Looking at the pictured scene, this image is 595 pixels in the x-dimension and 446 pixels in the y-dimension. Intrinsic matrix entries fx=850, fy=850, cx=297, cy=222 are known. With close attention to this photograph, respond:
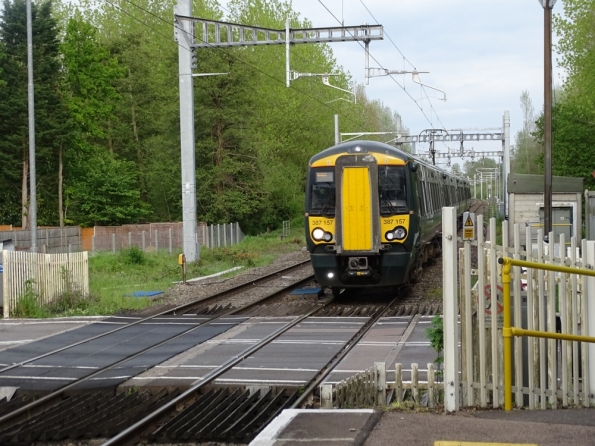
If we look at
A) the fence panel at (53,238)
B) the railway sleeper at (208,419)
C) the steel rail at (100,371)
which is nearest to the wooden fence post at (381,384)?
the railway sleeper at (208,419)

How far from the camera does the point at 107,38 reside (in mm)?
61156

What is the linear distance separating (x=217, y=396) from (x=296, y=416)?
2.85 m

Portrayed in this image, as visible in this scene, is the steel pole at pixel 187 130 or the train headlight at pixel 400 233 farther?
the steel pole at pixel 187 130

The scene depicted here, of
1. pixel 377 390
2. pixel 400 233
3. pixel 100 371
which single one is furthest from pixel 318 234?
pixel 377 390

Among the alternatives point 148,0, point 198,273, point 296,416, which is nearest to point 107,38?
point 148,0

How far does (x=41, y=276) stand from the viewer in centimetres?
1758

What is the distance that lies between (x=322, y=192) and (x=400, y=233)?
5.70ft

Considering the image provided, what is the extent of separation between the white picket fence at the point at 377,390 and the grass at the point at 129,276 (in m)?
9.73

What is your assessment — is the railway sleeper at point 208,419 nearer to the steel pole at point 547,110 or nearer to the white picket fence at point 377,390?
the white picket fence at point 377,390

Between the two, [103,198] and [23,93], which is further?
[103,198]

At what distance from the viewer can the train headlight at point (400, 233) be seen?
1658cm

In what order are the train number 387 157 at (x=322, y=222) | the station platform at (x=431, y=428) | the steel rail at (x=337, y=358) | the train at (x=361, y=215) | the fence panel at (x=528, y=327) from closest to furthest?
the station platform at (x=431, y=428)
the fence panel at (x=528, y=327)
the steel rail at (x=337, y=358)
the train at (x=361, y=215)
the train number 387 157 at (x=322, y=222)

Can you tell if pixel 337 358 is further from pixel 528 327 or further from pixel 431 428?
pixel 431 428

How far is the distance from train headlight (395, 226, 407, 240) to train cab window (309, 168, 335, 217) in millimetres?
1296
